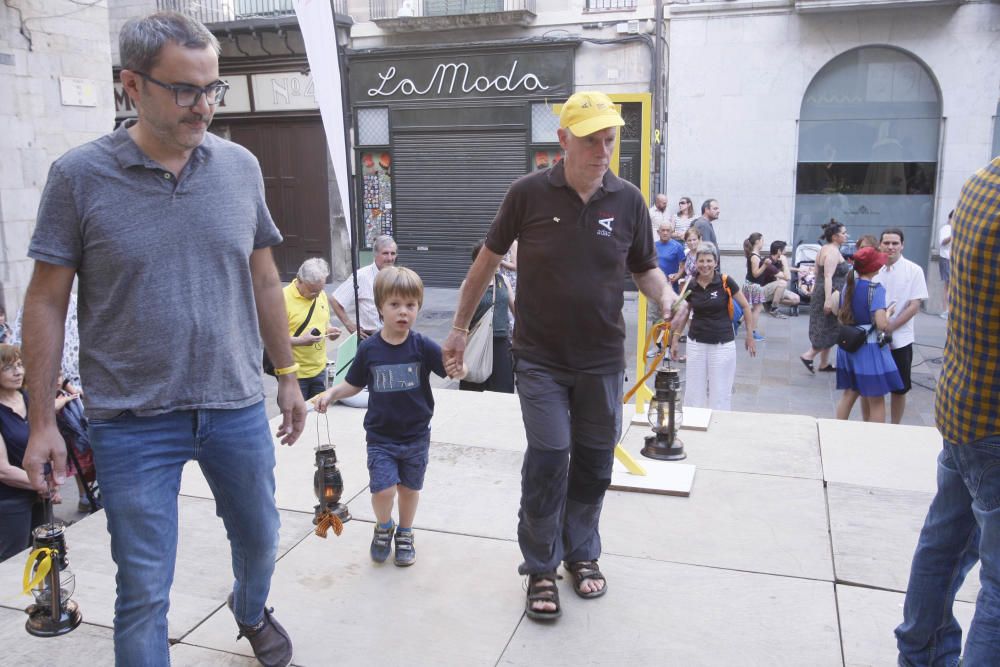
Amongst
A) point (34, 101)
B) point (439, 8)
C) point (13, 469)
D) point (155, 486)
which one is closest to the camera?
point (155, 486)

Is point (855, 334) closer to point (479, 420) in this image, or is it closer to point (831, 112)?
point (479, 420)

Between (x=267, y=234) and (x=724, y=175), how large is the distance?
45.7 ft

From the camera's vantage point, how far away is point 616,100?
15.6ft

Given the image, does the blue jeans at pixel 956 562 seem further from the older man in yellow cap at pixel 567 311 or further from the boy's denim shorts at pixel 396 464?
the boy's denim shorts at pixel 396 464

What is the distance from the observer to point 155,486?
2441 millimetres

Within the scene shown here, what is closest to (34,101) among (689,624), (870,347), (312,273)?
(312,273)

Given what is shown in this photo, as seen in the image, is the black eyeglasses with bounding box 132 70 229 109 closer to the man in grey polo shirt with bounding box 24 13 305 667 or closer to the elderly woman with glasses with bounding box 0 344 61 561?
the man in grey polo shirt with bounding box 24 13 305 667

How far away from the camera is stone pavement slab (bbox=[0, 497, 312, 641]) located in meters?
3.46

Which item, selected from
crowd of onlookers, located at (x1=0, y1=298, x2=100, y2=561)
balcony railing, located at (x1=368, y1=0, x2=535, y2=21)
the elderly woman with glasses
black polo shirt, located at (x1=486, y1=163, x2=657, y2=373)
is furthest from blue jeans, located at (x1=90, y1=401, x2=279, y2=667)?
balcony railing, located at (x1=368, y1=0, x2=535, y2=21)

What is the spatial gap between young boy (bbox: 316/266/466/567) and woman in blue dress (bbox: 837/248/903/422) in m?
4.33

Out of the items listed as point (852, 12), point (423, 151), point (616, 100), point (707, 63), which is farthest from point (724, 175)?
point (616, 100)

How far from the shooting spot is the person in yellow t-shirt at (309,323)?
6469 millimetres

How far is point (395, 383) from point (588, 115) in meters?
1.41

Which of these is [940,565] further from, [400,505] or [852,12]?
[852,12]
